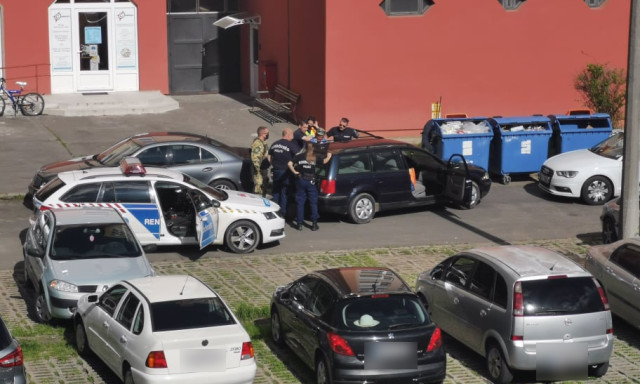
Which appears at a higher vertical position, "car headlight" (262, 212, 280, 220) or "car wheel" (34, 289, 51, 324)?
"car headlight" (262, 212, 280, 220)

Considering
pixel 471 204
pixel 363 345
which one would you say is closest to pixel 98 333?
pixel 363 345

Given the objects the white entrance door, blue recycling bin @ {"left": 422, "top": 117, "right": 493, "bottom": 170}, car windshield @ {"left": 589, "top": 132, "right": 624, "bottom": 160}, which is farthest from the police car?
the white entrance door

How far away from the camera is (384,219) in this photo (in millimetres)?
20594

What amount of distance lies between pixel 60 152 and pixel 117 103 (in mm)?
5439

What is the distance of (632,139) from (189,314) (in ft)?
27.8

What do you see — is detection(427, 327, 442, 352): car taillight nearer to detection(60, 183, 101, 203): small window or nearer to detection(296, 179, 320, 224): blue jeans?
detection(60, 183, 101, 203): small window

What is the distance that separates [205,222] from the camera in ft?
54.2

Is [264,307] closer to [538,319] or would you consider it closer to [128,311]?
[128,311]

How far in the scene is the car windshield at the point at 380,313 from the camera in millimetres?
11562

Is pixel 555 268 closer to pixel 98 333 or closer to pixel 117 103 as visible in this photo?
pixel 98 333

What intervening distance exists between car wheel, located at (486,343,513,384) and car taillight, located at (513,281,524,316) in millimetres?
579

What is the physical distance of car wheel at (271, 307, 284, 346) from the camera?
13398 millimetres

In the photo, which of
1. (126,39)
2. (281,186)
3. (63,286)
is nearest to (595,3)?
(281,186)

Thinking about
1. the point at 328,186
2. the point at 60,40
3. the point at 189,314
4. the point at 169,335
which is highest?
the point at 60,40
